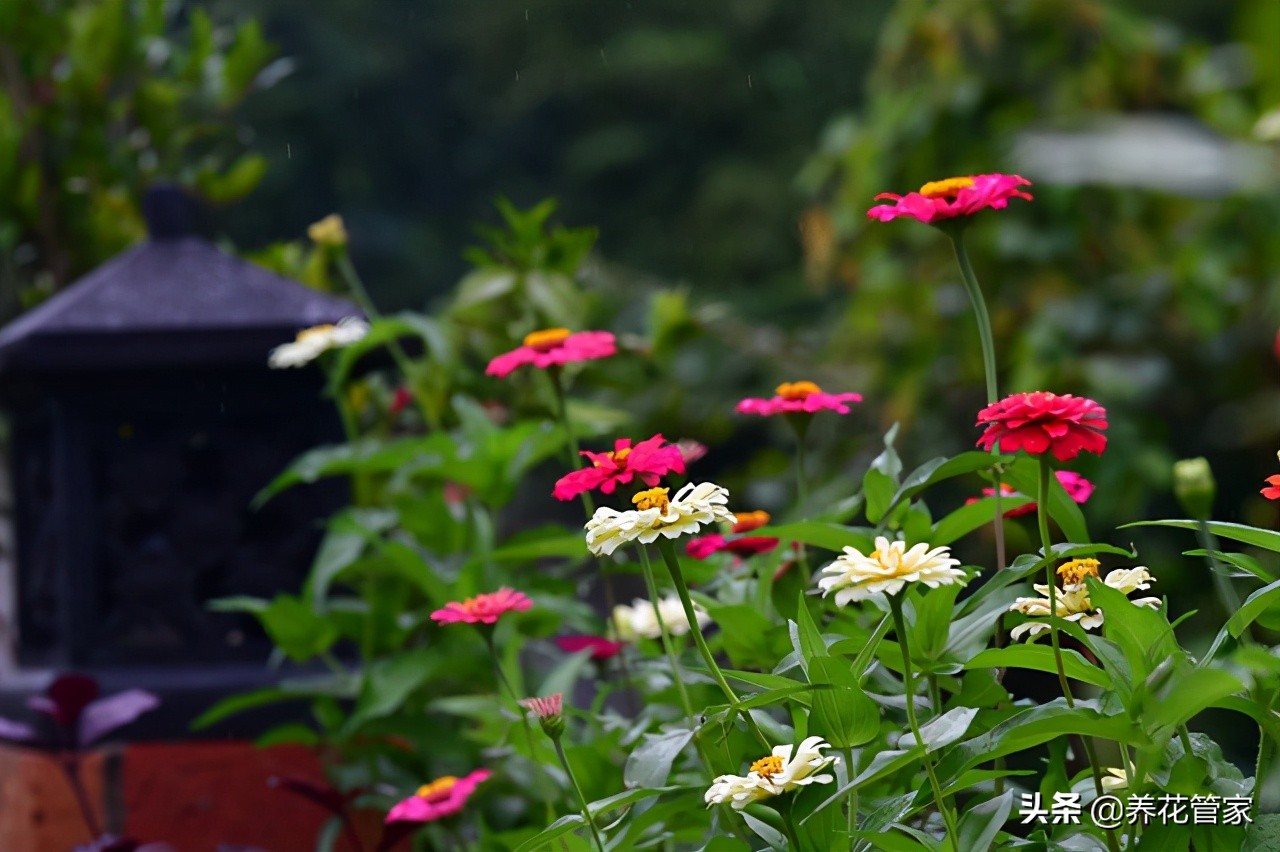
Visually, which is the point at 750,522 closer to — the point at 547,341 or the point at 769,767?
the point at 547,341

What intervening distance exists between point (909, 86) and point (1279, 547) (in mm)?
2084

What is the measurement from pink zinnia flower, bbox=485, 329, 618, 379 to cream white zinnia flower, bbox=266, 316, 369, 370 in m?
0.35

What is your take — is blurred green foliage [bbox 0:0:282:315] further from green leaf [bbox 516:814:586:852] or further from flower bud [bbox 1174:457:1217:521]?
flower bud [bbox 1174:457:1217:521]

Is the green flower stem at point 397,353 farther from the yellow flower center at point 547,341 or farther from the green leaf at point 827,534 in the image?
the green leaf at point 827,534

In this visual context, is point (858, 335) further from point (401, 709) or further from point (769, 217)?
point (769, 217)

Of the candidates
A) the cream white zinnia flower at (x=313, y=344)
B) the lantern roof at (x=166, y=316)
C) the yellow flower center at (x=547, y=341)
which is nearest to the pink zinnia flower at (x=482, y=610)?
the yellow flower center at (x=547, y=341)

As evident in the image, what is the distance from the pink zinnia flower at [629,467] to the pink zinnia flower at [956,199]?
14 cm

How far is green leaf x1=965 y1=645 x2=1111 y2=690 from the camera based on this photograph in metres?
0.60

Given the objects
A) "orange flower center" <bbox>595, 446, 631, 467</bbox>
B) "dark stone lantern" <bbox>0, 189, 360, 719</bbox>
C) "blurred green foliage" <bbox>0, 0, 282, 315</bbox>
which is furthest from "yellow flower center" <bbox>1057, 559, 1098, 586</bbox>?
"blurred green foliage" <bbox>0, 0, 282, 315</bbox>

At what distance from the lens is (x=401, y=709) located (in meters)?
1.29

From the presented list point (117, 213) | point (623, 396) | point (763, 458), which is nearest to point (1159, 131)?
point (763, 458)

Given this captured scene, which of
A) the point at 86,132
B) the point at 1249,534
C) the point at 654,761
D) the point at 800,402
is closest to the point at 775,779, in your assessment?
the point at 654,761

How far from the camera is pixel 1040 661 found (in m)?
0.61

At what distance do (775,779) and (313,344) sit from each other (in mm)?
809
